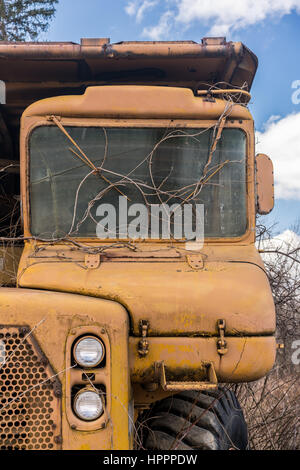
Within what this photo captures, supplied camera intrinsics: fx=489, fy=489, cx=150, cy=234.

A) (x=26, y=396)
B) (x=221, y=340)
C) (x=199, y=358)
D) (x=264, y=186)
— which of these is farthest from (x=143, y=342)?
(x=264, y=186)

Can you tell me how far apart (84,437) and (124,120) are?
2.21 meters

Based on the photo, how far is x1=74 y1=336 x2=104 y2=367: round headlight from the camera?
8.45ft

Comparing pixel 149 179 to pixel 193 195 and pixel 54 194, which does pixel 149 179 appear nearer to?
pixel 193 195

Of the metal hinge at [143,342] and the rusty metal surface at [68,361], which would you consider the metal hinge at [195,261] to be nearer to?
the metal hinge at [143,342]

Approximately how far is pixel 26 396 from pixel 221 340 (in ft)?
3.97

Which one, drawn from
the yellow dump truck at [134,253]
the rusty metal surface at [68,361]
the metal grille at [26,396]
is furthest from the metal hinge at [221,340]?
the metal grille at [26,396]

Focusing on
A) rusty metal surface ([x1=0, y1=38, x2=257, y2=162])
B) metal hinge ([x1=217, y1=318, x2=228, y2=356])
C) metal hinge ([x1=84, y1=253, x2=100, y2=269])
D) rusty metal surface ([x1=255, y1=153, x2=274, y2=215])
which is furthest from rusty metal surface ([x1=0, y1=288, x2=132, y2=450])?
rusty metal surface ([x1=0, y1=38, x2=257, y2=162])

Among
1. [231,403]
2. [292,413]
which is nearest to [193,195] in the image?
[231,403]

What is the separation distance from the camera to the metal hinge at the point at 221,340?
3039 millimetres

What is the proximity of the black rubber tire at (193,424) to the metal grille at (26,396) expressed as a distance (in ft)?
3.17

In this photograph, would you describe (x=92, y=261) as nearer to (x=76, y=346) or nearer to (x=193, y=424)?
(x=76, y=346)

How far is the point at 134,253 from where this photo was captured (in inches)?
133

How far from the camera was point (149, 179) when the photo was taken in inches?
141

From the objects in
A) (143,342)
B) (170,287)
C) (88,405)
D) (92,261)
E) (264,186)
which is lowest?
(88,405)
